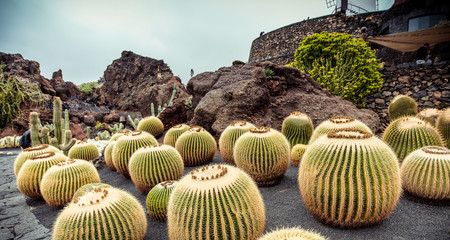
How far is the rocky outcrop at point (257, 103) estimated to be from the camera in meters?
6.14

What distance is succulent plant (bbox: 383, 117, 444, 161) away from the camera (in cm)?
372

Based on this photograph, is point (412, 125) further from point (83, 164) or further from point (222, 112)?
point (83, 164)

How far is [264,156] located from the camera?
352 cm

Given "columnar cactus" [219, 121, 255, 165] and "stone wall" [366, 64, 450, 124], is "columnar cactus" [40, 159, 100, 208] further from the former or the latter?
"stone wall" [366, 64, 450, 124]

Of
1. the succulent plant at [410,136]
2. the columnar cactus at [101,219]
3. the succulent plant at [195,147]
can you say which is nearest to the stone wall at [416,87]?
the succulent plant at [410,136]

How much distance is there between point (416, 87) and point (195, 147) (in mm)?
10218

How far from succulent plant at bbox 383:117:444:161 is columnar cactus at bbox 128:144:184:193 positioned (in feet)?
11.0

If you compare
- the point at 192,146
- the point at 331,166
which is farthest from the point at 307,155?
the point at 192,146

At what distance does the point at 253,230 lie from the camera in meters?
2.13

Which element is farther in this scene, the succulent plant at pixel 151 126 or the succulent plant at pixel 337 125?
the succulent plant at pixel 151 126

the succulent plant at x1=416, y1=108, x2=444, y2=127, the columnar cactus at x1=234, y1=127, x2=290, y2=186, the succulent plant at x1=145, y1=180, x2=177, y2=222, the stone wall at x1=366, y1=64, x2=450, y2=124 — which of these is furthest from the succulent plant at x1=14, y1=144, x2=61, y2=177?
the stone wall at x1=366, y1=64, x2=450, y2=124

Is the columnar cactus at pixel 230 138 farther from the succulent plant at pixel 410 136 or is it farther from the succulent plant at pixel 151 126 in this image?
the succulent plant at pixel 151 126

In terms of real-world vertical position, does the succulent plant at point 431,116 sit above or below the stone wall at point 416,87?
above

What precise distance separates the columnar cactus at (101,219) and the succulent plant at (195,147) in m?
2.31
